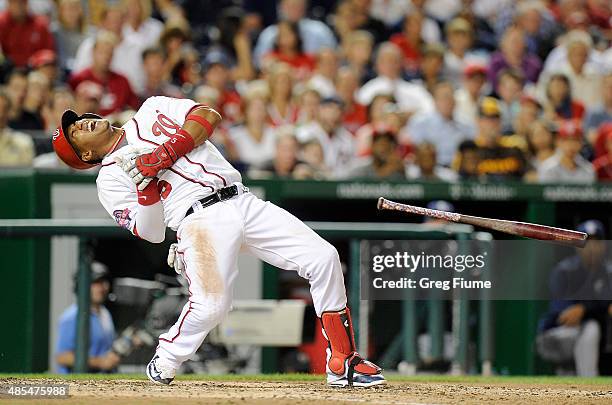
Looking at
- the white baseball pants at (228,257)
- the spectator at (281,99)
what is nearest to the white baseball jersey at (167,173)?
the white baseball pants at (228,257)

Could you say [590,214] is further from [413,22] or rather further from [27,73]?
[27,73]

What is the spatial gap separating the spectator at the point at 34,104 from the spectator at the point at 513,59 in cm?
490

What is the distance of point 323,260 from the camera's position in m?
6.25

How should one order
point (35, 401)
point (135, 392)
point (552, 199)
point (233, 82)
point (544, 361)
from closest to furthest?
point (35, 401), point (135, 392), point (544, 361), point (552, 199), point (233, 82)

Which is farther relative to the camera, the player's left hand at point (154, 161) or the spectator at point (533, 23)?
the spectator at point (533, 23)

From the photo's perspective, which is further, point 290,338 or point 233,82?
point 233,82

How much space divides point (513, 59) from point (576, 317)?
4.56m

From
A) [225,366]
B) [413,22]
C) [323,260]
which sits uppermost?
[413,22]

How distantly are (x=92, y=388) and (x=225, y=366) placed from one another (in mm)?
2788

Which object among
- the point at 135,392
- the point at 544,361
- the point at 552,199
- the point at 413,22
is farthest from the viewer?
the point at 413,22

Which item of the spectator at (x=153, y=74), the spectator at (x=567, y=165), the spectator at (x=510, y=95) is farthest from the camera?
the spectator at (x=510, y=95)

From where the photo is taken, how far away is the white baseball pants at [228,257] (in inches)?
243

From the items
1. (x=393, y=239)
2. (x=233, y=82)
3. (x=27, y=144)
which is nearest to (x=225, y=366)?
(x=393, y=239)

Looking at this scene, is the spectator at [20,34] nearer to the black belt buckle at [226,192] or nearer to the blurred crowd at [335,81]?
the blurred crowd at [335,81]
